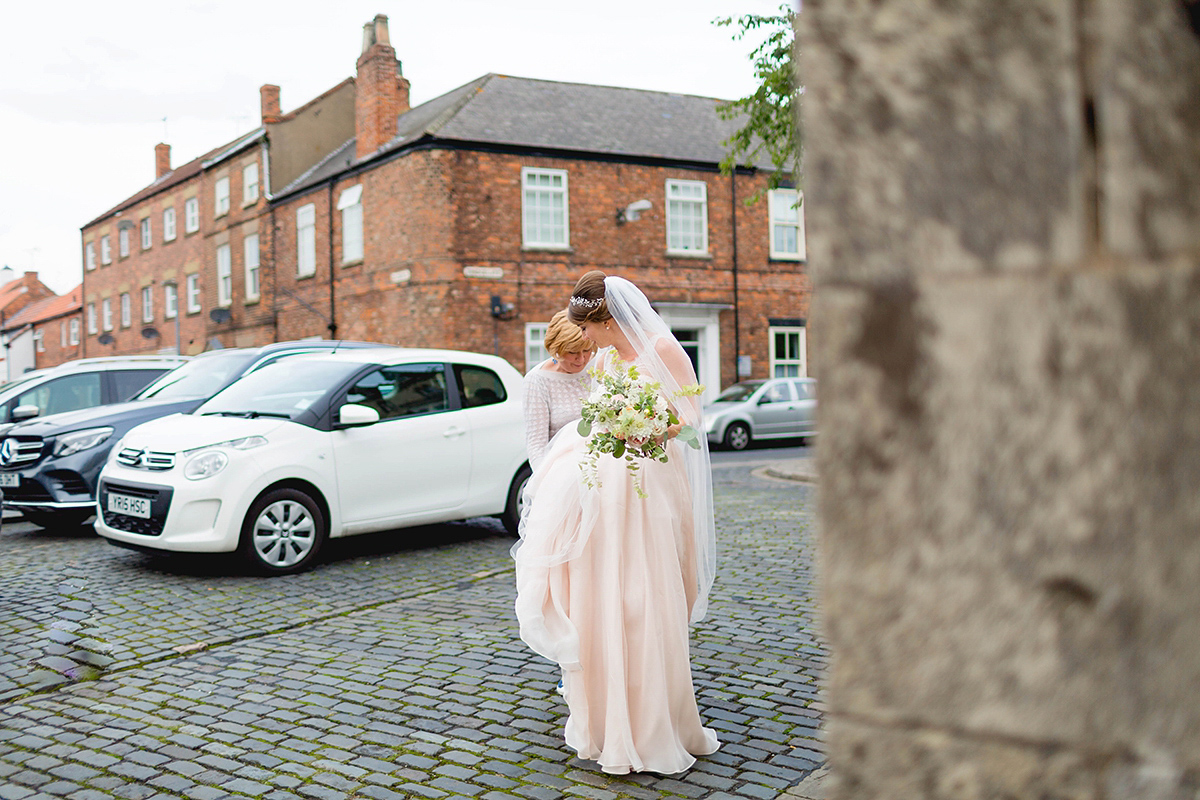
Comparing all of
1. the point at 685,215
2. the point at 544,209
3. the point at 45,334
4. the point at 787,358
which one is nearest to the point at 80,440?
the point at 544,209

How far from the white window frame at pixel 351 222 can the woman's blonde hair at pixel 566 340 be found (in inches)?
860

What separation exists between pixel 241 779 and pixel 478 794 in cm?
90

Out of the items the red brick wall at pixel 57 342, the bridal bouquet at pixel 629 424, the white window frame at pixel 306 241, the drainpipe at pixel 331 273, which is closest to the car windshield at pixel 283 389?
the bridal bouquet at pixel 629 424

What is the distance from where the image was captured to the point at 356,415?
799 cm

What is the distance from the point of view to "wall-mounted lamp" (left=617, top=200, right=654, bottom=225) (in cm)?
2523

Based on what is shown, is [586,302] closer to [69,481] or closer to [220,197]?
[69,481]

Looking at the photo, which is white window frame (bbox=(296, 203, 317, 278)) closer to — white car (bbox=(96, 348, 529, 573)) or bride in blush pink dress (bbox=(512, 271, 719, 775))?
white car (bbox=(96, 348, 529, 573))

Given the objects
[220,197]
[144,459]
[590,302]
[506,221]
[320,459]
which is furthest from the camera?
[220,197]

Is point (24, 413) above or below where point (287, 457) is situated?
above

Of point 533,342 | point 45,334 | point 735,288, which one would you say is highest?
point 45,334

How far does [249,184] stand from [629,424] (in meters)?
30.5

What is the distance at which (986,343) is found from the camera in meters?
1.09

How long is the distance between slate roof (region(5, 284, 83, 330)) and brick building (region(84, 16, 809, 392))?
25116mm

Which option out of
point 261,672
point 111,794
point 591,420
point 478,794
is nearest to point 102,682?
point 261,672
